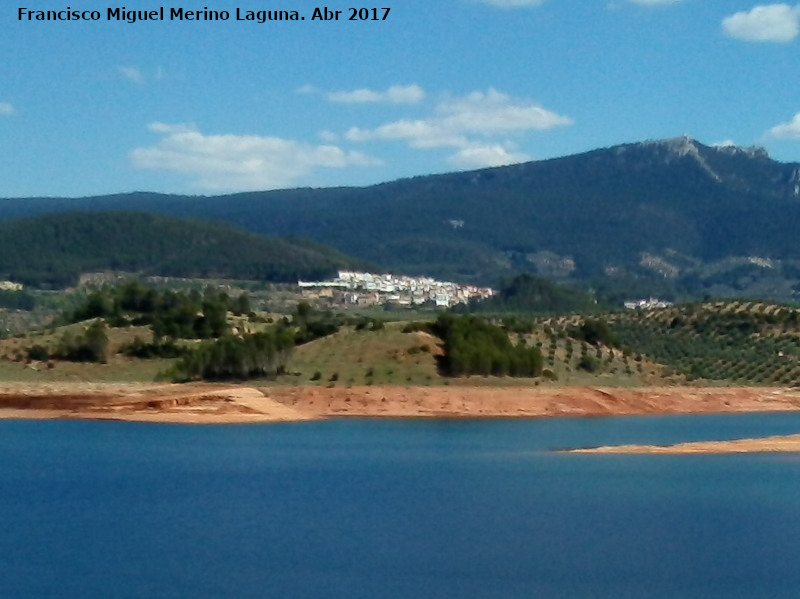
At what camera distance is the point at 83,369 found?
7769 cm

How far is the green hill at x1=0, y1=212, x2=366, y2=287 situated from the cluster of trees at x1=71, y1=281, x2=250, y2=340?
60.0 m

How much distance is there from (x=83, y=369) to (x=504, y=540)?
47976 mm

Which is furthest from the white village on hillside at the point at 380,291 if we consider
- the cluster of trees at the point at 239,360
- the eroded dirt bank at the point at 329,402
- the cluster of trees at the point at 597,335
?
the eroded dirt bank at the point at 329,402

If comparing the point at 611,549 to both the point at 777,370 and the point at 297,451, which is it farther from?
the point at 777,370

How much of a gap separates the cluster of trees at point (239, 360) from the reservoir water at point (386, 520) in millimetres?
18158

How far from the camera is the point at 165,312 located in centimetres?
8788

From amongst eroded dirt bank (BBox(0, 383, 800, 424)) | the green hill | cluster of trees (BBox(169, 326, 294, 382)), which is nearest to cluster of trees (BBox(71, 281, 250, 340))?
cluster of trees (BBox(169, 326, 294, 382))

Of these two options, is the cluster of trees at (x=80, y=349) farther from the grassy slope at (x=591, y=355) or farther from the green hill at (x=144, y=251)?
the green hill at (x=144, y=251)

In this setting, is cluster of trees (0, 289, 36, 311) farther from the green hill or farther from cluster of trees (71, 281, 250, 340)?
cluster of trees (71, 281, 250, 340)

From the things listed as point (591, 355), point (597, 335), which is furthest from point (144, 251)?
point (591, 355)

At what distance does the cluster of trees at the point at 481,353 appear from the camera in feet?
242

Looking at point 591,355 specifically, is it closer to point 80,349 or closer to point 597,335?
point 597,335

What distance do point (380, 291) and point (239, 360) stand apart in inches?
3465

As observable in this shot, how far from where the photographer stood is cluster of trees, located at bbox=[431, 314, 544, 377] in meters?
73.8
